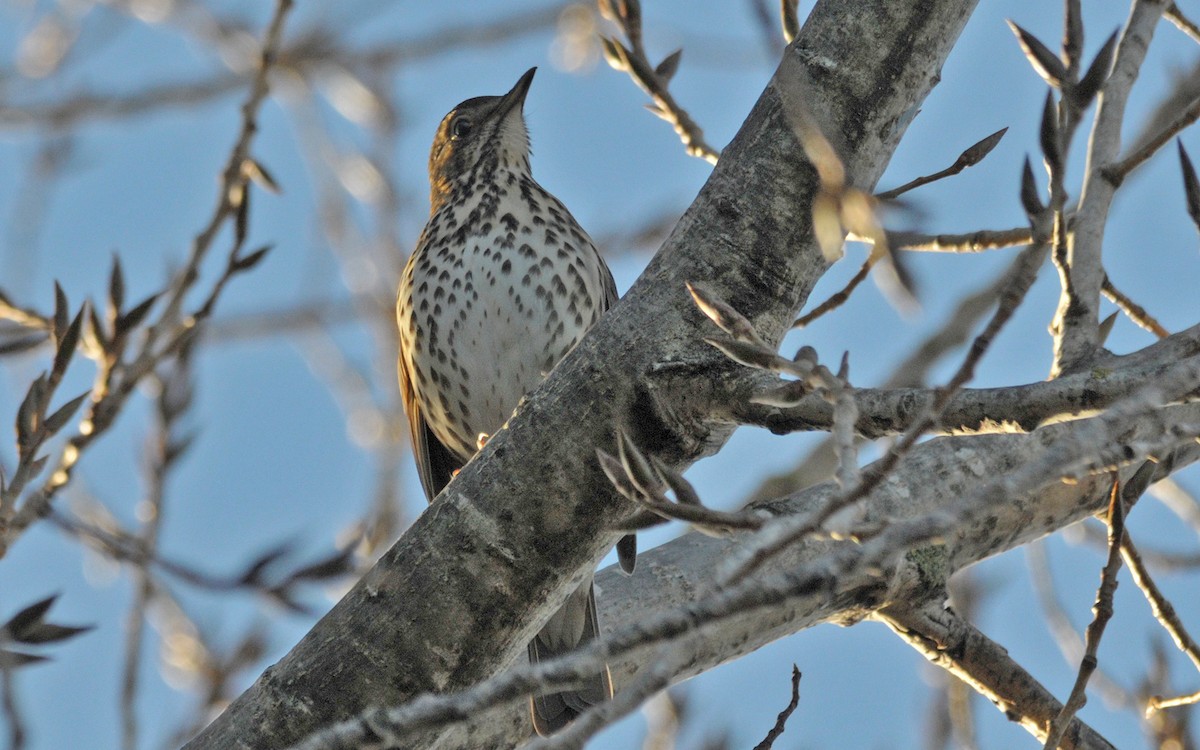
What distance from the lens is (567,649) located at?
4.48 metres

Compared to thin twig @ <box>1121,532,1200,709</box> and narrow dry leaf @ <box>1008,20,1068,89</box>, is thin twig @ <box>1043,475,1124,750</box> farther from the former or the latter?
narrow dry leaf @ <box>1008,20,1068,89</box>

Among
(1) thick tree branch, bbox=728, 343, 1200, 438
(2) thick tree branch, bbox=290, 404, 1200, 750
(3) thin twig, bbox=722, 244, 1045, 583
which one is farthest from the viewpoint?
(2) thick tree branch, bbox=290, 404, 1200, 750

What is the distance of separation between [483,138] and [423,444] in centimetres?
150

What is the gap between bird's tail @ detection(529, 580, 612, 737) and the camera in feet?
13.1

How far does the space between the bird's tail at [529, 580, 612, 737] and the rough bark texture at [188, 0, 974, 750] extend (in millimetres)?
1131

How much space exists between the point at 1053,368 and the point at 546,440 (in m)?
1.07

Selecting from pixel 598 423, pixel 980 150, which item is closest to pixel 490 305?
pixel 598 423

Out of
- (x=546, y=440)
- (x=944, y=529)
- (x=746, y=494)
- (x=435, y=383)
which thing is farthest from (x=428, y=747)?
(x=746, y=494)

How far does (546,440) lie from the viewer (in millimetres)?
2713

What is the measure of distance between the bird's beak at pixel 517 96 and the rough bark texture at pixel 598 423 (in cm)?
358

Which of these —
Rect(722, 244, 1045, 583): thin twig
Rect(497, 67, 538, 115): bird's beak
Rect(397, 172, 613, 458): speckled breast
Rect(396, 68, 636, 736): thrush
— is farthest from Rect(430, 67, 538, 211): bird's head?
Rect(722, 244, 1045, 583): thin twig

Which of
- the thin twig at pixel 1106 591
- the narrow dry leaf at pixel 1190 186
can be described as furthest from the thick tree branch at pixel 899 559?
the narrow dry leaf at pixel 1190 186

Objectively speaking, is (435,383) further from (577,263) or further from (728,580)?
(728,580)

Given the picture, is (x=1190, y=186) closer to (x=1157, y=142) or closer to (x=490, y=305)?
(x=1157, y=142)
